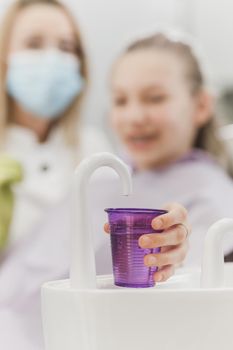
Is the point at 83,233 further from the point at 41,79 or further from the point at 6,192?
the point at 41,79

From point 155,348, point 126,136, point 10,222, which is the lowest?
point 155,348

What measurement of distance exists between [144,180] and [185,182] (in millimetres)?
86

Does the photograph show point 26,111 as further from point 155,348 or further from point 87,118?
point 155,348

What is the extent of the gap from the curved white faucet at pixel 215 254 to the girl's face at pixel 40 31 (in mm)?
843

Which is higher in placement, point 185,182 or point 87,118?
point 87,118

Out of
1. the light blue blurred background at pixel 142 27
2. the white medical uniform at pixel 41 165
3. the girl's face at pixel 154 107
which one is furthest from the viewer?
the light blue blurred background at pixel 142 27

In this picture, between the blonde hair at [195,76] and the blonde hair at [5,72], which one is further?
the blonde hair at [5,72]

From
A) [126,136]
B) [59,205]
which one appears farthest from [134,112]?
[59,205]

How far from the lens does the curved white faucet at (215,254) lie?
572mm

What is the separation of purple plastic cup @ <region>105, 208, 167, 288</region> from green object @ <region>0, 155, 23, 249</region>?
0.51 metres

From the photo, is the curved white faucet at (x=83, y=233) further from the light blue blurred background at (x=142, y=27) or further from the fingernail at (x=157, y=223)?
the light blue blurred background at (x=142, y=27)

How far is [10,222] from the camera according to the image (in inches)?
42.9

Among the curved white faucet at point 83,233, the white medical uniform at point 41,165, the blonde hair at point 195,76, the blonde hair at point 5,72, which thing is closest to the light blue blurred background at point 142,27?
the blonde hair at point 5,72

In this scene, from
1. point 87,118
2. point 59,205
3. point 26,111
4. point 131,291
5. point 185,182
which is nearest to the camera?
point 131,291
